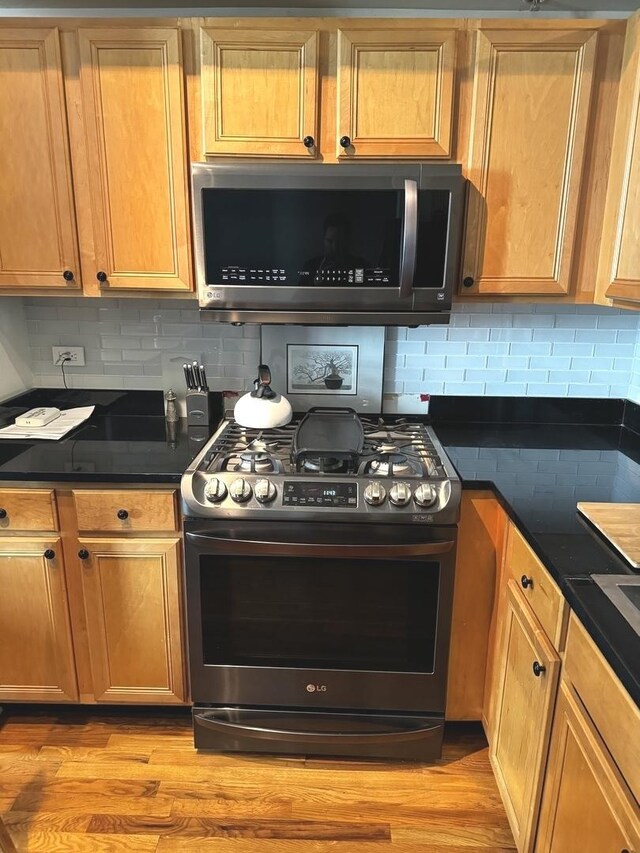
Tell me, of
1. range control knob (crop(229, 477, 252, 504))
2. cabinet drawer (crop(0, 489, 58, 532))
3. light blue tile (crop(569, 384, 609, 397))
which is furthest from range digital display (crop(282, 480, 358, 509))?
light blue tile (crop(569, 384, 609, 397))

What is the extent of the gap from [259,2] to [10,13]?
0.87 metres

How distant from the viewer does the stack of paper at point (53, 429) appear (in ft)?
6.77

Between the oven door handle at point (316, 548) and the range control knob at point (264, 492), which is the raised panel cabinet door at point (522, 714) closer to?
the oven door handle at point (316, 548)

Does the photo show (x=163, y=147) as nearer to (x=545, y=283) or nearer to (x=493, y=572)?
(x=545, y=283)

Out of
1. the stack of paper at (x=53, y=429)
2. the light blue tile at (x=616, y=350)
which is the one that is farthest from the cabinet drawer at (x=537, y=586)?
the stack of paper at (x=53, y=429)

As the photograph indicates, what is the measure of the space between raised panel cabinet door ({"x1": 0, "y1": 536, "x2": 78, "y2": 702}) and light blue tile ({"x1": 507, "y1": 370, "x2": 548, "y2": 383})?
1665 mm

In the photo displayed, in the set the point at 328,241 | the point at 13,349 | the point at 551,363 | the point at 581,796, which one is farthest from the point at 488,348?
the point at 13,349

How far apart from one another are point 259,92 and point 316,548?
1.33 m

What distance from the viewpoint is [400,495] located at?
169 centimetres

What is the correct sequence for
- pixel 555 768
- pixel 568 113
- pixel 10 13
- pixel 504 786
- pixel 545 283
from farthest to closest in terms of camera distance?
1. pixel 10 13
2. pixel 545 283
3. pixel 568 113
4. pixel 504 786
5. pixel 555 768

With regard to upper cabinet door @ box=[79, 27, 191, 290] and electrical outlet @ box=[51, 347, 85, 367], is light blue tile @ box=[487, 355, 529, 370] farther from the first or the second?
electrical outlet @ box=[51, 347, 85, 367]

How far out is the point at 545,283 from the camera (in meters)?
1.93

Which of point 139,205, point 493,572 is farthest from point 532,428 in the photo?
point 139,205

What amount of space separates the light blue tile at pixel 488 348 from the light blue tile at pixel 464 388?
0.40ft
